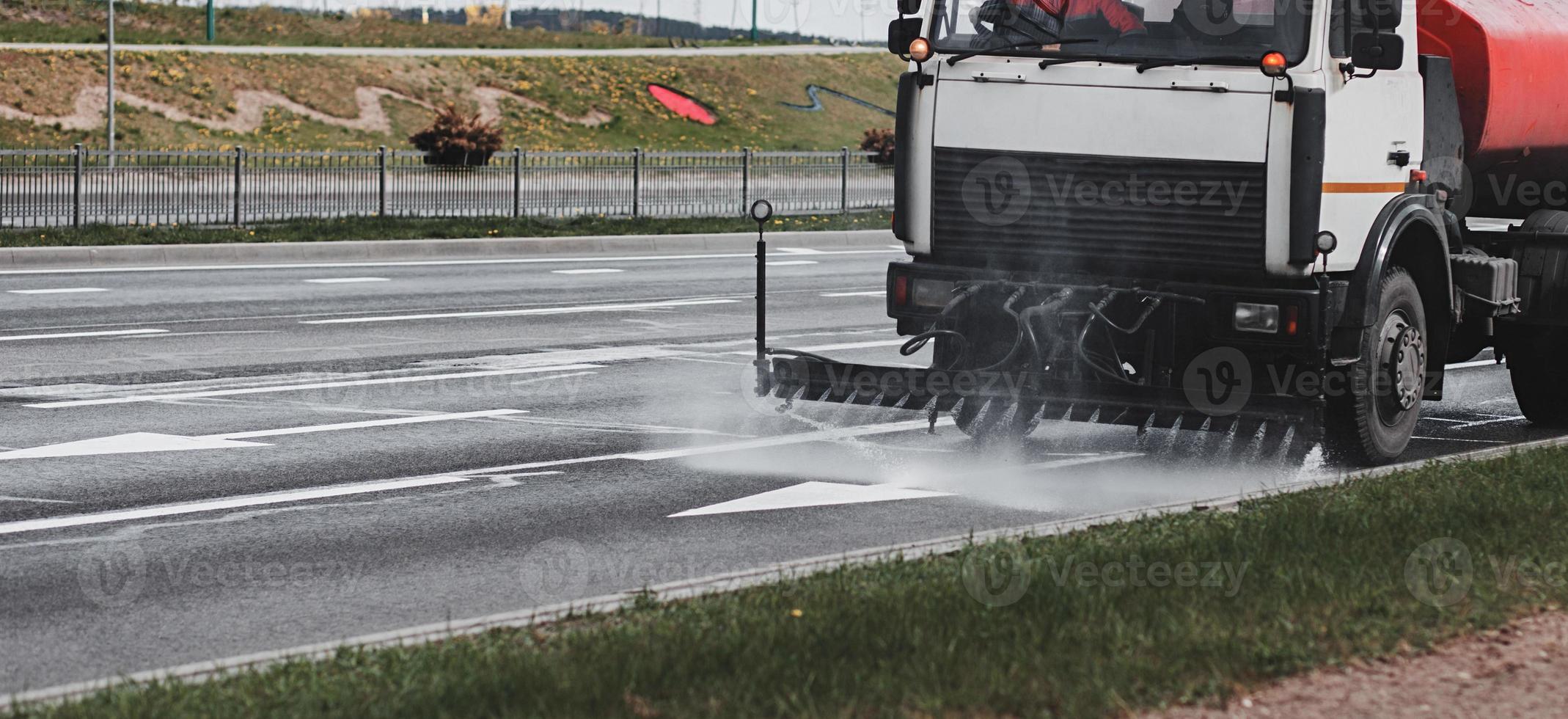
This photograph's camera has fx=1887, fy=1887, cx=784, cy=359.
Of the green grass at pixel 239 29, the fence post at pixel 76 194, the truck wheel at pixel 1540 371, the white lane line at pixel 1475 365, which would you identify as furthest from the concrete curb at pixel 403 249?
the green grass at pixel 239 29

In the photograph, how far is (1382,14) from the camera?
9383 millimetres

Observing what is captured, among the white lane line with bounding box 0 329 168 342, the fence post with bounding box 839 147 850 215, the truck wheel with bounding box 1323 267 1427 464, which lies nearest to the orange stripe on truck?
the truck wheel with bounding box 1323 267 1427 464

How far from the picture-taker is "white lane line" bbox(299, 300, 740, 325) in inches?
663

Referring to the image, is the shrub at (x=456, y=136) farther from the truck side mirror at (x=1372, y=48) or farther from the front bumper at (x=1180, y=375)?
the truck side mirror at (x=1372, y=48)

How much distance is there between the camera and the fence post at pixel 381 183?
28906 millimetres

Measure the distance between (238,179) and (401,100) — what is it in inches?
1539

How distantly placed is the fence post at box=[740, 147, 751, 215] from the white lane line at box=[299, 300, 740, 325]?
14.3 metres

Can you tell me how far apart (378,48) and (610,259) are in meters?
49.2

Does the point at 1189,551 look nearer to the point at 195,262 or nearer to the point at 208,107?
the point at 195,262

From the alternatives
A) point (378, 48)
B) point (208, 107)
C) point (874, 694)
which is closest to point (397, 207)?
point (874, 694)

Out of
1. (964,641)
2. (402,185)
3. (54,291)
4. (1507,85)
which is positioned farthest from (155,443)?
(402,185)

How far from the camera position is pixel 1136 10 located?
9.36m

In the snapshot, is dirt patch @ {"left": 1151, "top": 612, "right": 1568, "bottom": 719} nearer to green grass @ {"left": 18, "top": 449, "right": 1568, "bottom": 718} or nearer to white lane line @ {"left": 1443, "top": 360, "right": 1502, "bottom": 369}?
green grass @ {"left": 18, "top": 449, "right": 1568, "bottom": 718}

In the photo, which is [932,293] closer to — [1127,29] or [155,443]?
[1127,29]
